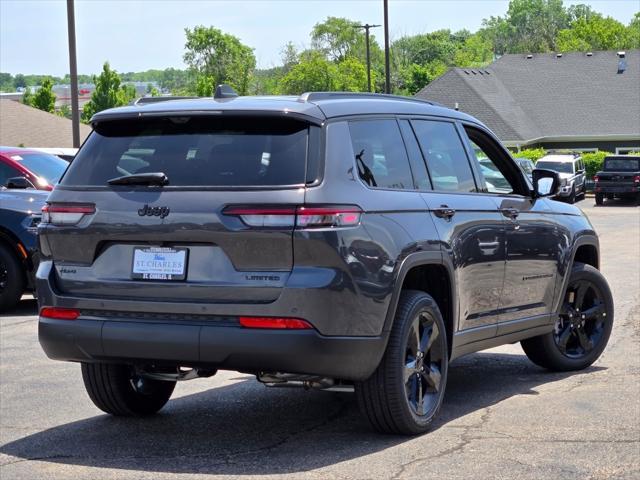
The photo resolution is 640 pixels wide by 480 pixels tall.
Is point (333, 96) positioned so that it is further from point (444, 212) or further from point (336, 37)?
point (336, 37)

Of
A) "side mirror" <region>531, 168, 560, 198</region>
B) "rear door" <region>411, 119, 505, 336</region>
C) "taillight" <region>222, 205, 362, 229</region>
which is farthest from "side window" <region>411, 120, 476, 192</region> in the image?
"taillight" <region>222, 205, 362, 229</region>

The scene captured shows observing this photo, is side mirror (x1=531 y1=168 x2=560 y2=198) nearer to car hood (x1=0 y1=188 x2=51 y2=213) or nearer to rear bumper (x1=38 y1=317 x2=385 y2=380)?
rear bumper (x1=38 y1=317 x2=385 y2=380)

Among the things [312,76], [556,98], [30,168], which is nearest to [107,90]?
[312,76]

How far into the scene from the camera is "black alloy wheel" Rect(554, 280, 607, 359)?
8.92 m

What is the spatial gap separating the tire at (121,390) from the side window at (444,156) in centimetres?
211

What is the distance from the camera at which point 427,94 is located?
229 ft

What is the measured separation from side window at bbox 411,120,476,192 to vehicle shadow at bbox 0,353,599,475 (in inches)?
55.1

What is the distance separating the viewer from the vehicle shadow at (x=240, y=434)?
6148 mm

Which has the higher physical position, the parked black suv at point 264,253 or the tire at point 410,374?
the parked black suv at point 264,253

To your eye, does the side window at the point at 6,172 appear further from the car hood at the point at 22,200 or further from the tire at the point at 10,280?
the tire at the point at 10,280

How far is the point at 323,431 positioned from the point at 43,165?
881 cm

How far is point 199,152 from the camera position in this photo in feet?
20.5

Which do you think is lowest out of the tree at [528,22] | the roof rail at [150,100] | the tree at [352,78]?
the roof rail at [150,100]

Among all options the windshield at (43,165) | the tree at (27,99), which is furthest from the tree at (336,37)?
the windshield at (43,165)
